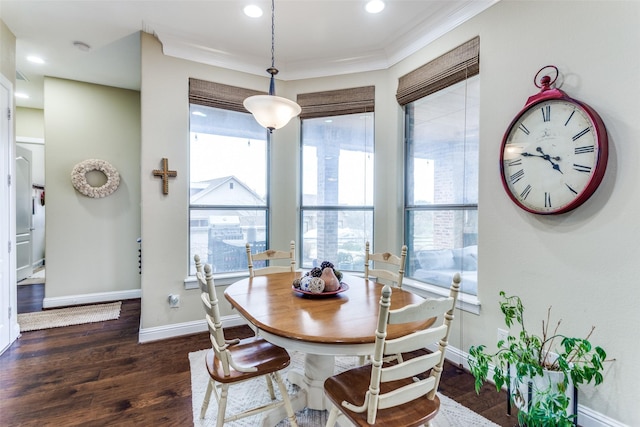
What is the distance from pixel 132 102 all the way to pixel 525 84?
477 centimetres

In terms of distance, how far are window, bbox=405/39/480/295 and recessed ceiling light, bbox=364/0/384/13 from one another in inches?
32.3

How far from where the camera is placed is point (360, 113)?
3504mm

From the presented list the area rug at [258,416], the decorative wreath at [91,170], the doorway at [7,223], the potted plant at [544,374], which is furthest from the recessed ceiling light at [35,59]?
the potted plant at [544,374]

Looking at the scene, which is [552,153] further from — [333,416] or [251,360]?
[251,360]

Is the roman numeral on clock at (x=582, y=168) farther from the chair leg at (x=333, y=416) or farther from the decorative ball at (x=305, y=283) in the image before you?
the chair leg at (x=333, y=416)

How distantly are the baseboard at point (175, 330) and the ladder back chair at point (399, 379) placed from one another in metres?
1.95

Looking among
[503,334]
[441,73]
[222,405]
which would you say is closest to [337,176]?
[441,73]

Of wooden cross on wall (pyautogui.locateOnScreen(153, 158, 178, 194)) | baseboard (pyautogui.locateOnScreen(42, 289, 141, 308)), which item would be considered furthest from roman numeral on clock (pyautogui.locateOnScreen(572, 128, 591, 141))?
baseboard (pyautogui.locateOnScreen(42, 289, 141, 308))

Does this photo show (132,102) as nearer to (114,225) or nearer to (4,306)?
(114,225)

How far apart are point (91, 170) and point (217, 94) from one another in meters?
2.27

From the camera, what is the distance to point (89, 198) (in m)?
4.26

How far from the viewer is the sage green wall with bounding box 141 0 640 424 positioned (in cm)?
165

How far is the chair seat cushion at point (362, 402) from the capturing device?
128 cm

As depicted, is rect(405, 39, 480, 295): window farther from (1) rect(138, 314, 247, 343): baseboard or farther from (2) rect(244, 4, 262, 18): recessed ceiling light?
(1) rect(138, 314, 247, 343): baseboard
